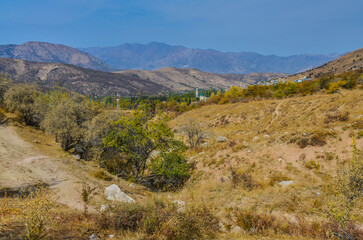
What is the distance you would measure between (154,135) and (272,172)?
877 centimetres

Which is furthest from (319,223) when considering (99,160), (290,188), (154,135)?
(99,160)

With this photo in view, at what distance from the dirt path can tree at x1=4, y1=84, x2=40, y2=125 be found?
12212 millimetres

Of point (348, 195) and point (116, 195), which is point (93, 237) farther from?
point (348, 195)

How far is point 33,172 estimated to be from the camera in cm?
1358

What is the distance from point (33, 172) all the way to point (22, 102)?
22.5m

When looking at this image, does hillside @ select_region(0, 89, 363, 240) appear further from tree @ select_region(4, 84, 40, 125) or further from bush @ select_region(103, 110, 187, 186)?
tree @ select_region(4, 84, 40, 125)

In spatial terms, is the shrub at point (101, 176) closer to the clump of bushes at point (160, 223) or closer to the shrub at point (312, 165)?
the clump of bushes at point (160, 223)

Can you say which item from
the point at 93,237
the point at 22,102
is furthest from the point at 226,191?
the point at 22,102

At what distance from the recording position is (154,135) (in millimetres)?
15430

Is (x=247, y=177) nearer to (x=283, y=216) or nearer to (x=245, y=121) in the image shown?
(x=283, y=216)

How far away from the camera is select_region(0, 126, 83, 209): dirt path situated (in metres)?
11.0

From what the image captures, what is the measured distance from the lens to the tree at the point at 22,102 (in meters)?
29.4

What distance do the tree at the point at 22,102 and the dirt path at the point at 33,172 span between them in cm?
1221

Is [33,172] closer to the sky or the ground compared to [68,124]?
closer to the ground
